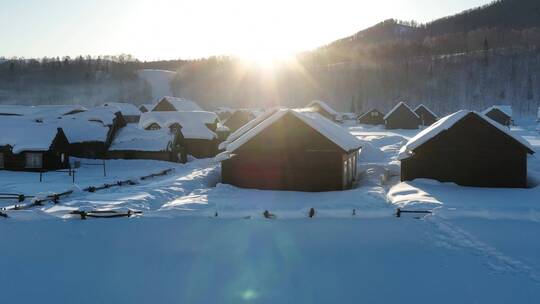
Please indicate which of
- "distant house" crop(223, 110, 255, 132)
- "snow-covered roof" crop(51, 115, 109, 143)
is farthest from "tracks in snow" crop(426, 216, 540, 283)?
"distant house" crop(223, 110, 255, 132)

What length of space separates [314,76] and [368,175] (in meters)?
124

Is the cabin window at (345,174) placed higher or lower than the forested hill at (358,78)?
lower

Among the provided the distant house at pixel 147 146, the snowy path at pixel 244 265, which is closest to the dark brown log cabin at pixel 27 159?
the distant house at pixel 147 146

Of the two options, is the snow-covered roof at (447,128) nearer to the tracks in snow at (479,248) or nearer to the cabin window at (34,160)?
the tracks in snow at (479,248)

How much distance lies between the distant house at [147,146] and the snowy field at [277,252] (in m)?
19.4

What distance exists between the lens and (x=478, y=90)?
114 metres

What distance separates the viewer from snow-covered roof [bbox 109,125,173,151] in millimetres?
40188

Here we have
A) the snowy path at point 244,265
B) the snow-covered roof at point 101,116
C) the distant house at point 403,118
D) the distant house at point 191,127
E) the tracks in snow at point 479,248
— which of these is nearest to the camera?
the snowy path at point 244,265

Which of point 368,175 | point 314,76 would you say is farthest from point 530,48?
point 368,175

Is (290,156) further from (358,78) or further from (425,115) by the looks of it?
(358,78)

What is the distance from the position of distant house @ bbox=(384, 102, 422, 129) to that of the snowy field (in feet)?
166

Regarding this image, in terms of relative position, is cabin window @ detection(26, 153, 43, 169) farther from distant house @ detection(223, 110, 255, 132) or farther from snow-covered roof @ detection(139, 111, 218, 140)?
distant house @ detection(223, 110, 255, 132)

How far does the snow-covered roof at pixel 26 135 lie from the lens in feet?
115

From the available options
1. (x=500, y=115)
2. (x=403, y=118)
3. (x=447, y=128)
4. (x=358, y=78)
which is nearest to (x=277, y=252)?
(x=447, y=128)
